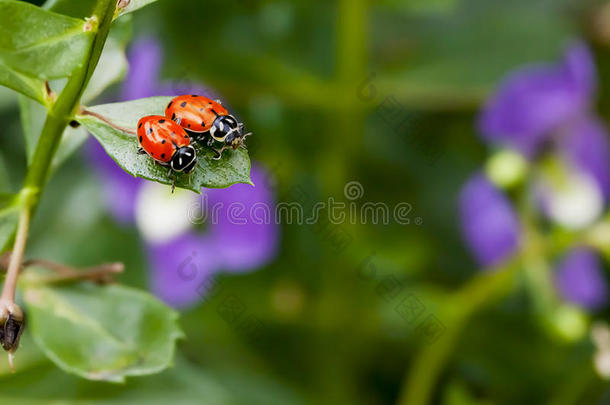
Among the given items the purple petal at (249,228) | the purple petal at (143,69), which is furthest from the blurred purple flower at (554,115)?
the purple petal at (143,69)

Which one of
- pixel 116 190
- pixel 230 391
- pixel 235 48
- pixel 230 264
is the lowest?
pixel 230 391

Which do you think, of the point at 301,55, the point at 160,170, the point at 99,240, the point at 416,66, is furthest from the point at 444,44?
the point at 160,170

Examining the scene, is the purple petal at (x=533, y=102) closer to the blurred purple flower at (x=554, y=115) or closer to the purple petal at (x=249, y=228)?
the blurred purple flower at (x=554, y=115)

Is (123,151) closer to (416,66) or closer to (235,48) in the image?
(235,48)

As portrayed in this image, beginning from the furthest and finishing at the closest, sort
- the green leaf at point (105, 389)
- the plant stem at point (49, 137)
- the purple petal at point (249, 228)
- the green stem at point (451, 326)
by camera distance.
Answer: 1. the purple petal at point (249, 228)
2. the green stem at point (451, 326)
3. the green leaf at point (105, 389)
4. the plant stem at point (49, 137)

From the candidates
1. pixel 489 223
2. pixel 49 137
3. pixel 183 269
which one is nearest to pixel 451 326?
pixel 489 223

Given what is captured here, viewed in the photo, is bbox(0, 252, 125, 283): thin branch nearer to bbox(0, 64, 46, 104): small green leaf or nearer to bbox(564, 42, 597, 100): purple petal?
bbox(0, 64, 46, 104): small green leaf

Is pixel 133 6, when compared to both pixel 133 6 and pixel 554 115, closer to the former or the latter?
pixel 133 6

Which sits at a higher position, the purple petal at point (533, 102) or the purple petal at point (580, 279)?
the purple petal at point (533, 102)
